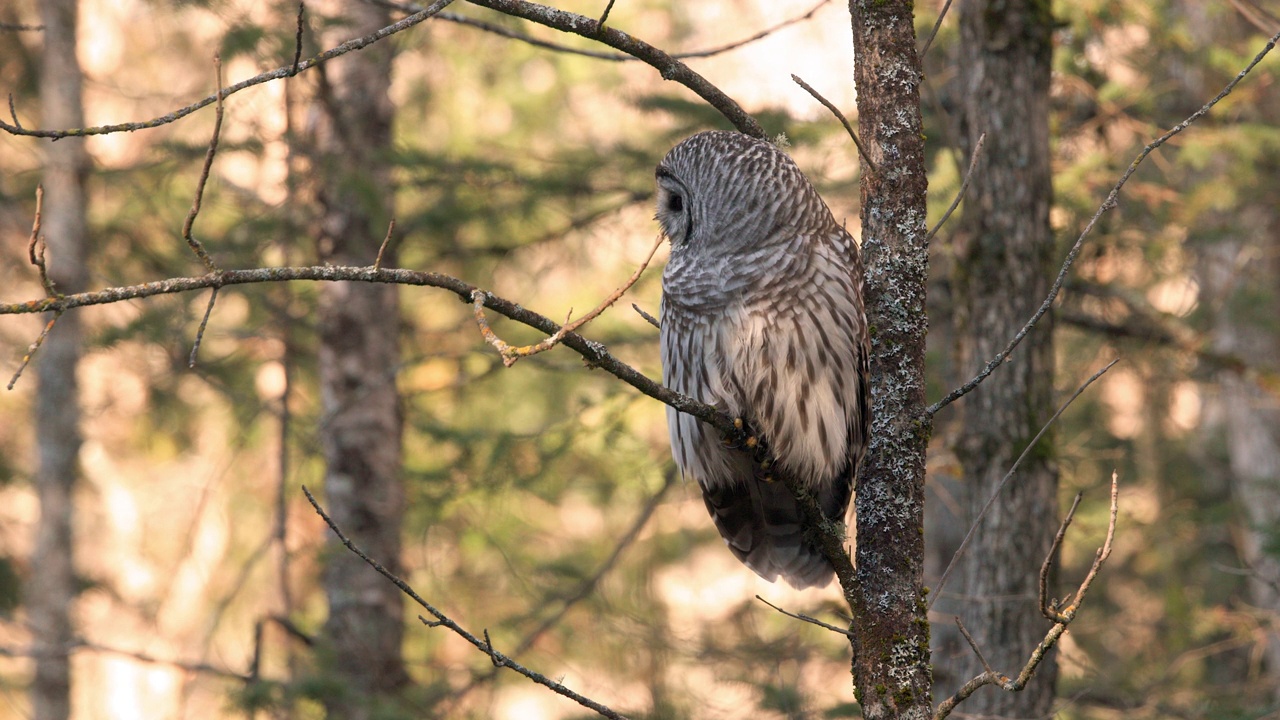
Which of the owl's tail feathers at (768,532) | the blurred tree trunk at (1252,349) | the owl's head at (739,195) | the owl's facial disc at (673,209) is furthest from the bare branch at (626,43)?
the blurred tree trunk at (1252,349)

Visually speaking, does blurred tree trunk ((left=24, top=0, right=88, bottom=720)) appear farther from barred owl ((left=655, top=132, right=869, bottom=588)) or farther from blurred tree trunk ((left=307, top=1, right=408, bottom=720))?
barred owl ((left=655, top=132, right=869, bottom=588))

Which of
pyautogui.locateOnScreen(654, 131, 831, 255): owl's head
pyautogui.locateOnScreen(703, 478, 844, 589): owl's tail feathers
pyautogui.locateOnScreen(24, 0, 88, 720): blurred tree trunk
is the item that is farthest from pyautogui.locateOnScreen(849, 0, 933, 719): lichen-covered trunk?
pyautogui.locateOnScreen(24, 0, 88, 720): blurred tree trunk

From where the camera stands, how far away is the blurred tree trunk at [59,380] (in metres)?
9.61

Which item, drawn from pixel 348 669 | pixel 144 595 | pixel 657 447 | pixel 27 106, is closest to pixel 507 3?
pixel 348 669

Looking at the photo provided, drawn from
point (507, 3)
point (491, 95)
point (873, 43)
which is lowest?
point (507, 3)

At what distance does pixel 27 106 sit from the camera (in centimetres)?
1243

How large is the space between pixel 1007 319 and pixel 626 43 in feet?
9.73

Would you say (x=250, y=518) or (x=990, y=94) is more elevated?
(x=250, y=518)

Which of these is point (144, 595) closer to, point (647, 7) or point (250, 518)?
point (250, 518)

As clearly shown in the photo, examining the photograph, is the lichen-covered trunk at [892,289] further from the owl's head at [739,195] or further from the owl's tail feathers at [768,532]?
the owl's tail feathers at [768,532]

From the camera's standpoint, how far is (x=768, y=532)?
4820 mm

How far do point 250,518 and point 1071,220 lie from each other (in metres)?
15.2

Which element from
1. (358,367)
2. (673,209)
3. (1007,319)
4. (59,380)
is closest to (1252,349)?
(1007,319)

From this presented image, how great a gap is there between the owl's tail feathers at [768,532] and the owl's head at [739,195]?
1.02m
